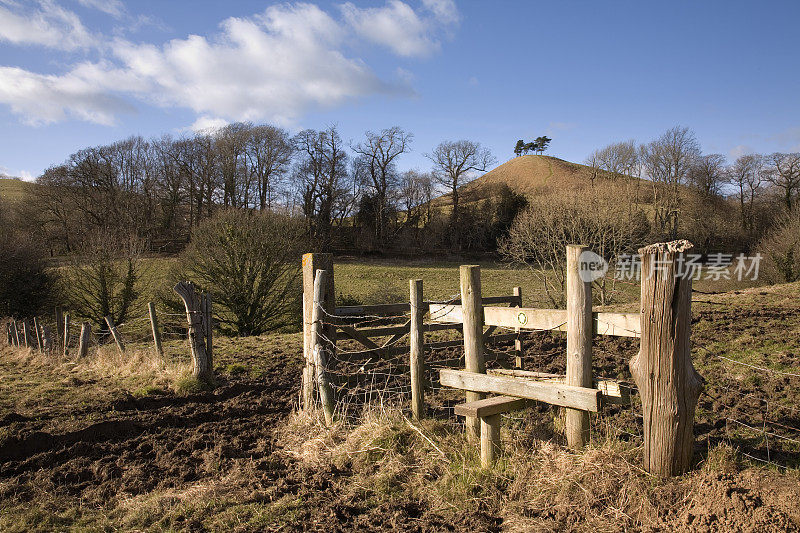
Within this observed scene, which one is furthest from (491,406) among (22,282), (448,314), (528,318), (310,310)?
(22,282)

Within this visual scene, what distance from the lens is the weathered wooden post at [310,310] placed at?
595cm

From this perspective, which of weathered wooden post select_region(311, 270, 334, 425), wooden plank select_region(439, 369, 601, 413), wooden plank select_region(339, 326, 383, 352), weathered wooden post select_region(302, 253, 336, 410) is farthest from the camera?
wooden plank select_region(339, 326, 383, 352)

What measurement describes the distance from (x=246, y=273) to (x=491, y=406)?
17210 mm

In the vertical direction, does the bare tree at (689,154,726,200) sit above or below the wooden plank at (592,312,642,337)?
above

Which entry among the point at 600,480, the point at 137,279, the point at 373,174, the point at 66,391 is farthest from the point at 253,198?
the point at 600,480

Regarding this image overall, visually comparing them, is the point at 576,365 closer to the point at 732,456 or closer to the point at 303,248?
the point at 732,456

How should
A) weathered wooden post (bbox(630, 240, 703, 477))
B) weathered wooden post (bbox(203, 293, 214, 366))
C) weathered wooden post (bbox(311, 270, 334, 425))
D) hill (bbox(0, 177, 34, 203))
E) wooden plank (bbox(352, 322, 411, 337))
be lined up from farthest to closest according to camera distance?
hill (bbox(0, 177, 34, 203))
weathered wooden post (bbox(203, 293, 214, 366))
wooden plank (bbox(352, 322, 411, 337))
weathered wooden post (bbox(311, 270, 334, 425))
weathered wooden post (bbox(630, 240, 703, 477))

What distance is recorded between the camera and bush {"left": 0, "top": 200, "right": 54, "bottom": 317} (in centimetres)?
2061

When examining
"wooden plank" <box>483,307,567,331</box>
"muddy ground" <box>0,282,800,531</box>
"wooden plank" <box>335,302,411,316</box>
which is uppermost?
"wooden plank" <box>483,307,567,331</box>

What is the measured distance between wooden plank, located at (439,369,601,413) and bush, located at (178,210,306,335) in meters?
16.2

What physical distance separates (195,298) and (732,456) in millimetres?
8016

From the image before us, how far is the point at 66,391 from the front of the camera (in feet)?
27.9

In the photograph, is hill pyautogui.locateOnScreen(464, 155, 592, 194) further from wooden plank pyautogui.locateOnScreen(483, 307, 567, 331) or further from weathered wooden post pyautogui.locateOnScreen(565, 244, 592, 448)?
weathered wooden post pyautogui.locateOnScreen(565, 244, 592, 448)

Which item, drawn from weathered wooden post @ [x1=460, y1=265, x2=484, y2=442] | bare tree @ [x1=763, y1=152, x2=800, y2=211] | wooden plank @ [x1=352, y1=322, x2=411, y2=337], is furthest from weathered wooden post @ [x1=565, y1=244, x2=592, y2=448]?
bare tree @ [x1=763, y1=152, x2=800, y2=211]
